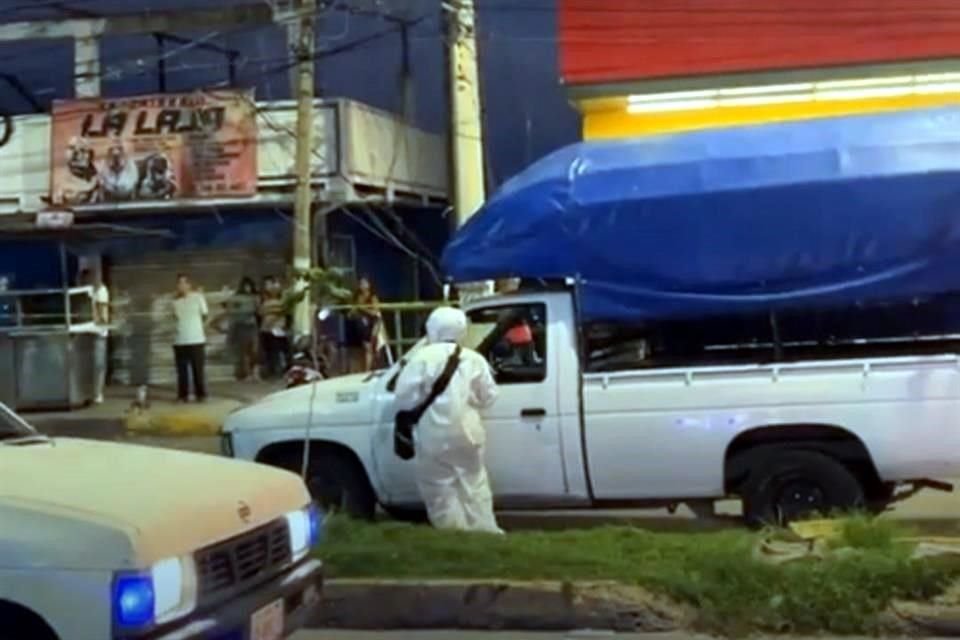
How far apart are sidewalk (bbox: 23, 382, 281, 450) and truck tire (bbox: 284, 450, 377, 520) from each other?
7.51 metres

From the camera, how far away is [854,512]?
31.7 feet

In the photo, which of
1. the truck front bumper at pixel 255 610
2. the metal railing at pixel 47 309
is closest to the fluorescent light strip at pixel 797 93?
the metal railing at pixel 47 309

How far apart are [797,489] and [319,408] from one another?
306 centimetres

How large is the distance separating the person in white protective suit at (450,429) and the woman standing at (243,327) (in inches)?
616

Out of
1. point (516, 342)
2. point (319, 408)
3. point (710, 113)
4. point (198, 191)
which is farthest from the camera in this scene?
point (198, 191)

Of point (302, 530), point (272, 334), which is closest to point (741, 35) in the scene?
point (272, 334)

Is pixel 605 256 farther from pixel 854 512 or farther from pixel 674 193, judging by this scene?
pixel 854 512

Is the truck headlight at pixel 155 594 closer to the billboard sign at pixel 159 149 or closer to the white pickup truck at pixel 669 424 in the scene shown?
the white pickup truck at pixel 669 424

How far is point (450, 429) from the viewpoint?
31.9ft

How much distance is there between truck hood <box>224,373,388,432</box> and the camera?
1067 cm

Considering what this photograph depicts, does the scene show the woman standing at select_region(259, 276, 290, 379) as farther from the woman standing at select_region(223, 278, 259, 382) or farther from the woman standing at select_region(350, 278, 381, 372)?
the woman standing at select_region(350, 278, 381, 372)

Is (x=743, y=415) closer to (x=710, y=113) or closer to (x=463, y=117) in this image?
(x=463, y=117)

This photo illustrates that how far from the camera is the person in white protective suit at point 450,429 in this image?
9.73 meters

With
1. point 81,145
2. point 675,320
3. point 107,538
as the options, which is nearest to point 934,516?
point 675,320
